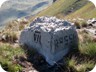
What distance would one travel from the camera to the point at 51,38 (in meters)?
18.4

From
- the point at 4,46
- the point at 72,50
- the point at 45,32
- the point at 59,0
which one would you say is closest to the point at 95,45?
the point at 72,50

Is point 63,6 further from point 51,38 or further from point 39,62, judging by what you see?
point 51,38

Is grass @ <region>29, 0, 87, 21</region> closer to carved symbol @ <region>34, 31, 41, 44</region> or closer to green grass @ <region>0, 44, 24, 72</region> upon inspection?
carved symbol @ <region>34, 31, 41, 44</region>

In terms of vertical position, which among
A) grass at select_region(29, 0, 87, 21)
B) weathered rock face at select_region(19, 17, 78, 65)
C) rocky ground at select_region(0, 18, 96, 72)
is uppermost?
weathered rock face at select_region(19, 17, 78, 65)

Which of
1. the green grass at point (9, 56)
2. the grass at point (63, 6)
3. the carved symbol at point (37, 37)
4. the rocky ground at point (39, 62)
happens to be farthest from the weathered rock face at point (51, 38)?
the grass at point (63, 6)

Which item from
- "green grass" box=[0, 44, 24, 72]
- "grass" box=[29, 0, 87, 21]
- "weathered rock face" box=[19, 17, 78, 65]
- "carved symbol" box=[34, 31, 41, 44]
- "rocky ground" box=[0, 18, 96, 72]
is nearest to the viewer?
"green grass" box=[0, 44, 24, 72]

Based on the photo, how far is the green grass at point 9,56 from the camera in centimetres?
1772

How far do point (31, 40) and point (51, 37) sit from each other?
1.78m

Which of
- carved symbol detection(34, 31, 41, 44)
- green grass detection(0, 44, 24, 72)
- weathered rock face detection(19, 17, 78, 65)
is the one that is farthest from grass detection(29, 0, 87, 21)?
green grass detection(0, 44, 24, 72)

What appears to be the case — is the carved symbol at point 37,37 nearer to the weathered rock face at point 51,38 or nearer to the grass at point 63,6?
the weathered rock face at point 51,38

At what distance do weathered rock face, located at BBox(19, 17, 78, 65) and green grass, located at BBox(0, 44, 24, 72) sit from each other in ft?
2.78

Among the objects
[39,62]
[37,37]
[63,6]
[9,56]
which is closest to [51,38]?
[37,37]

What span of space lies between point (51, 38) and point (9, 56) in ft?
6.34

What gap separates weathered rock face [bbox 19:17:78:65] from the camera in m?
18.6
